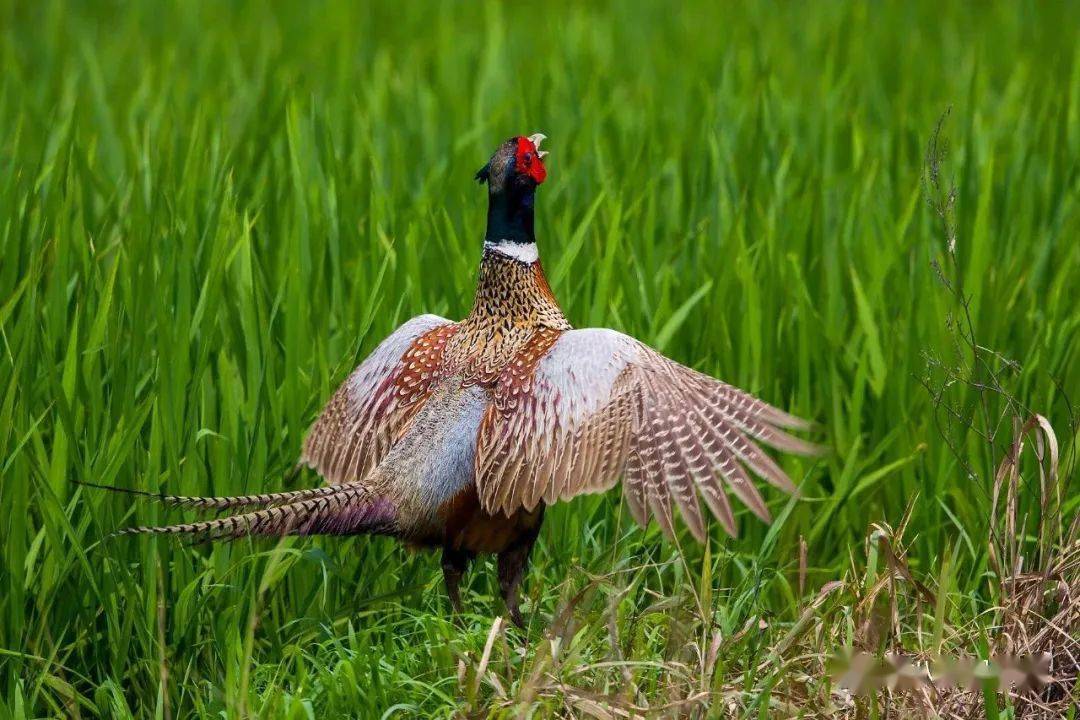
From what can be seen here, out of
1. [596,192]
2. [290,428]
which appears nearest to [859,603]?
[290,428]

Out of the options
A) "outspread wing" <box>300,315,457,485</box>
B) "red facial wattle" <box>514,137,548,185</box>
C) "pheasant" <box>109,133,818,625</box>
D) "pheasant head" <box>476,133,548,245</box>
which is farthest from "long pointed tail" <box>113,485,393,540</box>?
"red facial wattle" <box>514,137,548,185</box>

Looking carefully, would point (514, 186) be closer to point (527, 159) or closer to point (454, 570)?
point (527, 159)

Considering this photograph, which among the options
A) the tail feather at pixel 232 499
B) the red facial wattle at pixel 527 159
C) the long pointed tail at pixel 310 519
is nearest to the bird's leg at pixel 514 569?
the long pointed tail at pixel 310 519

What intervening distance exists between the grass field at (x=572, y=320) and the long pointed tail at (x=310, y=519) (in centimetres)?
23

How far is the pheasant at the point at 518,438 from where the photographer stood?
10.8 feet

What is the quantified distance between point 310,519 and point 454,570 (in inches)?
18.2

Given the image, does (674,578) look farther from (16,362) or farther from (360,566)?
(16,362)

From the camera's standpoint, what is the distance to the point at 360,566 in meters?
3.92

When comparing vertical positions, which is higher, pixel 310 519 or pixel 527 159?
pixel 527 159

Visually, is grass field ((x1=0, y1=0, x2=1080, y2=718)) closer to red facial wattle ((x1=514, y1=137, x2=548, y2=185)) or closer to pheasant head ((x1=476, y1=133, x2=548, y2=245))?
pheasant head ((x1=476, y1=133, x2=548, y2=245))

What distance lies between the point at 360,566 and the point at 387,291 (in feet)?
2.98

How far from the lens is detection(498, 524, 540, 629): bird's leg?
3.56m

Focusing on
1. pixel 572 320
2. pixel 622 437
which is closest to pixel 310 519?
pixel 622 437

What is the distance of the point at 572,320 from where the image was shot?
180 inches
